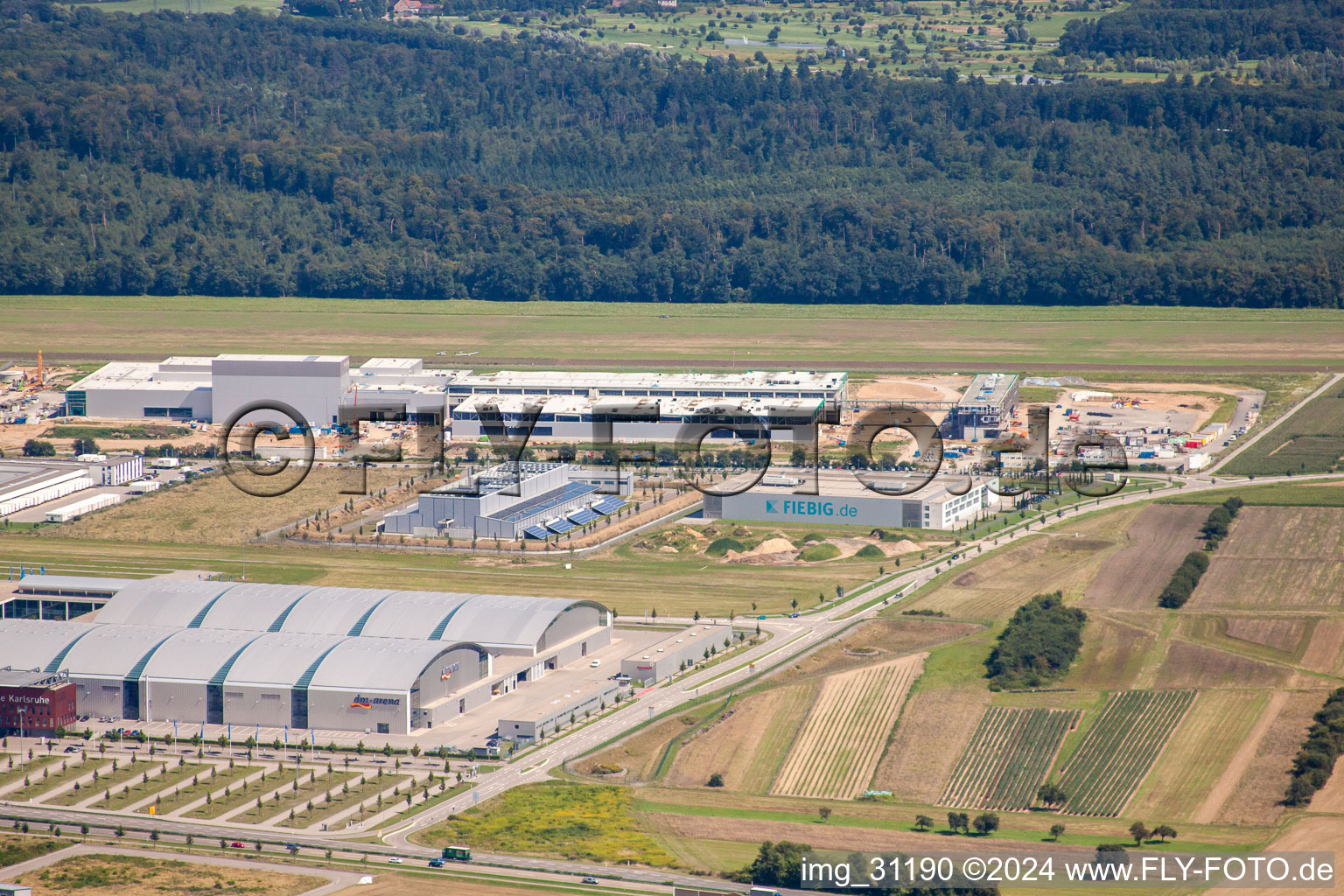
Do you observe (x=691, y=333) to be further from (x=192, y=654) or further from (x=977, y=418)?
(x=192, y=654)

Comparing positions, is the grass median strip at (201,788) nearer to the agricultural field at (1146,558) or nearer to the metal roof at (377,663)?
the metal roof at (377,663)

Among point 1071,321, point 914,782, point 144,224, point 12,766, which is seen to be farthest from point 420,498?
point 144,224

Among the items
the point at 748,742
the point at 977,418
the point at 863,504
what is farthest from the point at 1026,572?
the point at 977,418

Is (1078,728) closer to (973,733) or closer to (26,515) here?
(973,733)

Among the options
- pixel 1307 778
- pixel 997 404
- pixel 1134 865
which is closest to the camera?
pixel 1134 865

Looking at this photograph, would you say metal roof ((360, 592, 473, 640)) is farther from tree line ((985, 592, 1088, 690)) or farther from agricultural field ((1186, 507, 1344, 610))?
agricultural field ((1186, 507, 1344, 610))
